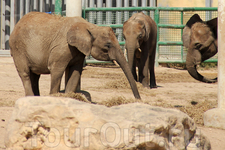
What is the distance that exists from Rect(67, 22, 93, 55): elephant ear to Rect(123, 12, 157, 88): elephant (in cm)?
286

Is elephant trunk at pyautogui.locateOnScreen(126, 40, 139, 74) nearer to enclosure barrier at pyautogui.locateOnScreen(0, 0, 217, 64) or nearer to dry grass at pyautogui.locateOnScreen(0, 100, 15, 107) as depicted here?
dry grass at pyautogui.locateOnScreen(0, 100, 15, 107)

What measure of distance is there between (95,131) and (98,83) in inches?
257

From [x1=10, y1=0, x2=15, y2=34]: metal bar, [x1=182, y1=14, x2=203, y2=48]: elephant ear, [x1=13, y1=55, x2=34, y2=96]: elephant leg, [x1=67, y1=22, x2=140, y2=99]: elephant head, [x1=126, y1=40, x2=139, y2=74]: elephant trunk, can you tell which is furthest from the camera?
[x1=10, y1=0, x2=15, y2=34]: metal bar

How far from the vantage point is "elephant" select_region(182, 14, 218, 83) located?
6055 mm

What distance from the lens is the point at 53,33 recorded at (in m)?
5.79

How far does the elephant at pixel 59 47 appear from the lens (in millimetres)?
5652

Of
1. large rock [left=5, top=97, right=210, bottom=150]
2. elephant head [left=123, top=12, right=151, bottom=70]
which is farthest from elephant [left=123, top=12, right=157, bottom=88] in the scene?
large rock [left=5, top=97, right=210, bottom=150]

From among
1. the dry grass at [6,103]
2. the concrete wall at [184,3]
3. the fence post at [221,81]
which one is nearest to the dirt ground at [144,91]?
the dry grass at [6,103]

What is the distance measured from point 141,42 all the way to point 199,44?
2840mm

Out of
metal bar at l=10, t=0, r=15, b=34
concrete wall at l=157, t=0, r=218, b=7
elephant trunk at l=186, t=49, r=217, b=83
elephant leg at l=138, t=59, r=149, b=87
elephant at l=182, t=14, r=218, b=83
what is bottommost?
elephant leg at l=138, t=59, r=149, b=87

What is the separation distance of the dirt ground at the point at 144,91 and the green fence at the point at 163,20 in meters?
0.98

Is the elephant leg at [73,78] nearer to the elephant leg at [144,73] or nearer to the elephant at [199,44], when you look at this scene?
the elephant at [199,44]

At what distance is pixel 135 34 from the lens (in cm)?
862

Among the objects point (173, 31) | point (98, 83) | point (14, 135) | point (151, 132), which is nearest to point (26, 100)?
point (14, 135)
